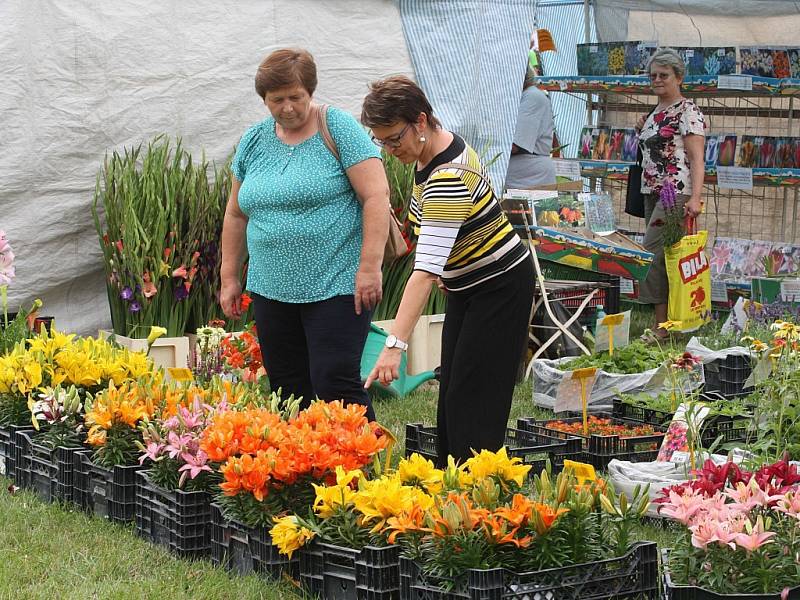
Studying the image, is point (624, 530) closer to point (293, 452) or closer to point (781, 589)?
point (781, 589)

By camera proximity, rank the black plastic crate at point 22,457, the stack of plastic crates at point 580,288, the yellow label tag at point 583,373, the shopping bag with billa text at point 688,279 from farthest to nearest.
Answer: the shopping bag with billa text at point 688,279
the stack of plastic crates at point 580,288
the yellow label tag at point 583,373
the black plastic crate at point 22,457

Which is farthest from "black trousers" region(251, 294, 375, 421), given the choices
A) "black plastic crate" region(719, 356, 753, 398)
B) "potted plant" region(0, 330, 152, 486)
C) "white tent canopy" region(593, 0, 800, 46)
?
"white tent canopy" region(593, 0, 800, 46)

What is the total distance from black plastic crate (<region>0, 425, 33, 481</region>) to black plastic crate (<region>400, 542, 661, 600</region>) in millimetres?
1960

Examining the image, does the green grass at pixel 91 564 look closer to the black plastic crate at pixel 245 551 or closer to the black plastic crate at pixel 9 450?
the black plastic crate at pixel 245 551

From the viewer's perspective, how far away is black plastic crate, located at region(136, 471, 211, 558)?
318 centimetres

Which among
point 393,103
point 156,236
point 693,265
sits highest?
point 393,103

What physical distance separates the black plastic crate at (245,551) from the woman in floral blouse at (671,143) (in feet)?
14.6

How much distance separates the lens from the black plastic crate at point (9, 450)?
4.01m

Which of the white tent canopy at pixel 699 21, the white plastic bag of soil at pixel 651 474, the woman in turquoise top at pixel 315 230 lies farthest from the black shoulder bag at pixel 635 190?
the woman in turquoise top at pixel 315 230

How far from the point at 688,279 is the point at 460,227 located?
166 inches

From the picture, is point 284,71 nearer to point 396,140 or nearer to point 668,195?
point 396,140

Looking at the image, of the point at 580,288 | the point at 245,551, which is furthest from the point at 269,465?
the point at 580,288

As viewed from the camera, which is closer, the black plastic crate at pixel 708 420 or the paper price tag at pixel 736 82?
the black plastic crate at pixel 708 420

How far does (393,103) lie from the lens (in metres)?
3.13
